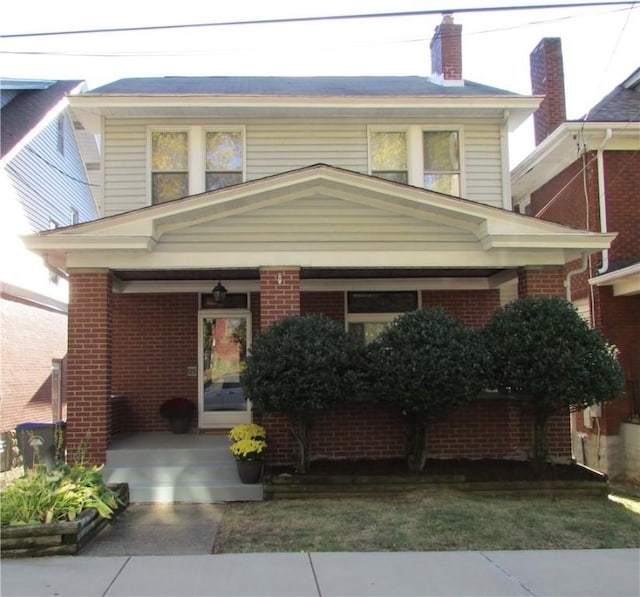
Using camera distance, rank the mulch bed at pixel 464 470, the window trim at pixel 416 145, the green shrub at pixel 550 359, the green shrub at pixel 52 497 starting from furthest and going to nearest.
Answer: the window trim at pixel 416 145 < the mulch bed at pixel 464 470 < the green shrub at pixel 550 359 < the green shrub at pixel 52 497

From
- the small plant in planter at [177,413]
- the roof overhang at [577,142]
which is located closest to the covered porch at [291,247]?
the small plant in planter at [177,413]

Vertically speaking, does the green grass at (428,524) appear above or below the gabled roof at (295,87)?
below

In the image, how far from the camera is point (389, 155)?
11.5 metres

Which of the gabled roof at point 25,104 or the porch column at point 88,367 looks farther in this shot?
the gabled roof at point 25,104

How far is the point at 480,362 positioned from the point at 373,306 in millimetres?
3770

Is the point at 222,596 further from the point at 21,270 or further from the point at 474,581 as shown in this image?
the point at 21,270

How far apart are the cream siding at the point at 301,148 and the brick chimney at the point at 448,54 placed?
177 centimetres

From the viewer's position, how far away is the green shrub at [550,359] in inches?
314

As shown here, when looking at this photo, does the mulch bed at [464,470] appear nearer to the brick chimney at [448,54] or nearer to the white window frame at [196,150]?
the white window frame at [196,150]

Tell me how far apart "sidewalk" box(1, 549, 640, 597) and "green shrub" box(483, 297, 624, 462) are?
247 cm

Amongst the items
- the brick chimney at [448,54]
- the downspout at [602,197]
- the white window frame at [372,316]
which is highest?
the brick chimney at [448,54]

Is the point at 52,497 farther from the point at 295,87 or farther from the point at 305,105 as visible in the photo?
the point at 295,87

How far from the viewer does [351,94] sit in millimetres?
11602

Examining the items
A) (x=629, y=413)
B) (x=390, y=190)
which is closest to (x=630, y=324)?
(x=629, y=413)
